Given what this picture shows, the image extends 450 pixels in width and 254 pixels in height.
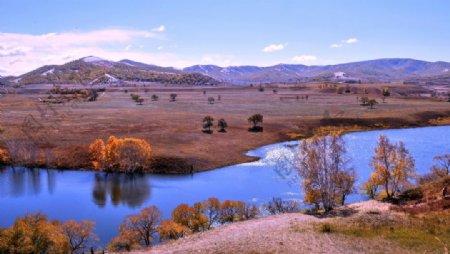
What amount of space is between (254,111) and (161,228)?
129583mm

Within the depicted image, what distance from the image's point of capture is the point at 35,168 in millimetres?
93562

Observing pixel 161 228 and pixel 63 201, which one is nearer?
pixel 161 228

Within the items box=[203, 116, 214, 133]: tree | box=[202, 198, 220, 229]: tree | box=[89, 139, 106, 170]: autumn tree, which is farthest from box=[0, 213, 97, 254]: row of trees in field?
box=[203, 116, 214, 133]: tree

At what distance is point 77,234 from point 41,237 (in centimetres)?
567

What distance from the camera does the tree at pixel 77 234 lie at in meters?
45.9

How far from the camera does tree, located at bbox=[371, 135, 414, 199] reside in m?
55.7

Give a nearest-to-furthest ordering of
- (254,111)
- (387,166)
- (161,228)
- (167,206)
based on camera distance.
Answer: (161,228) < (387,166) < (167,206) < (254,111)

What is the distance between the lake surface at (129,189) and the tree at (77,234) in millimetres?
3546

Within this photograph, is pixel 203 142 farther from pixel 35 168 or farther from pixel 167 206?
pixel 167 206

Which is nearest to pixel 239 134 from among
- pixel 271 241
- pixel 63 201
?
pixel 63 201

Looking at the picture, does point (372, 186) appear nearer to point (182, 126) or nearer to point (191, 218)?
point (191, 218)

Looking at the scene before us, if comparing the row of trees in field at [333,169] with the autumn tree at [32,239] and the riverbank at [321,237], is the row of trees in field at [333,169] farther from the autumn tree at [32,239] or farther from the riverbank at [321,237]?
the autumn tree at [32,239]

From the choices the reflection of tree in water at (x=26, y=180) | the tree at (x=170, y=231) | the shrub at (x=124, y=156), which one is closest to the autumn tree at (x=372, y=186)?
the tree at (x=170, y=231)

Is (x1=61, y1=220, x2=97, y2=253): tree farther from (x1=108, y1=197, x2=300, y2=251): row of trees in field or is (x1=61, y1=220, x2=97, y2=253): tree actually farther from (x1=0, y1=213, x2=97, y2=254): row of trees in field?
(x1=108, y1=197, x2=300, y2=251): row of trees in field
